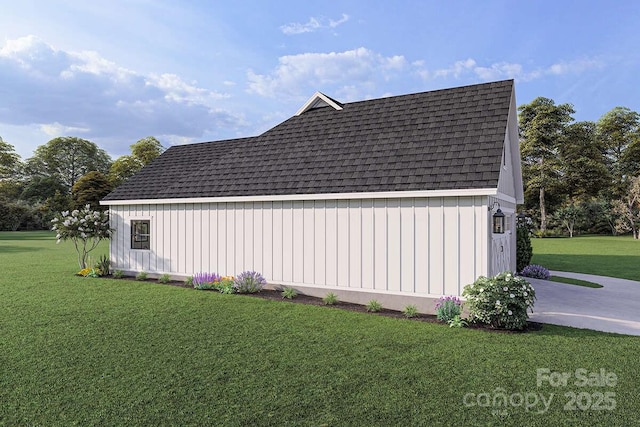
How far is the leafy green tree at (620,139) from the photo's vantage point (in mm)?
45656

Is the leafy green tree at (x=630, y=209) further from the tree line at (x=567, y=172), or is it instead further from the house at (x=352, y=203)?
the house at (x=352, y=203)

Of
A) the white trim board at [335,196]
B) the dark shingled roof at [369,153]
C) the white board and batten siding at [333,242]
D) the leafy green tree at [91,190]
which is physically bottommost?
the white board and batten siding at [333,242]

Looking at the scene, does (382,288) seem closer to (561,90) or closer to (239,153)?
(239,153)

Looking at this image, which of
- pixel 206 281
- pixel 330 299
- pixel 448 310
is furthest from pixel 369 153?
pixel 206 281

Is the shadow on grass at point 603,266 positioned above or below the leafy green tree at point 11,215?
below

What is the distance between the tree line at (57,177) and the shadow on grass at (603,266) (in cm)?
4418

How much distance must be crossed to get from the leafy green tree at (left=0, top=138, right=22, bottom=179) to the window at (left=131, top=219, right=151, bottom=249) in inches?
2552

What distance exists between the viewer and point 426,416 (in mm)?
3914

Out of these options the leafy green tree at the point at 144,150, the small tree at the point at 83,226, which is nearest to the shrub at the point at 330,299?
the small tree at the point at 83,226

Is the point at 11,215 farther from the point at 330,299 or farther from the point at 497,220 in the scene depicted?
the point at 497,220

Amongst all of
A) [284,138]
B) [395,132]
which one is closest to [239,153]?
[284,138]

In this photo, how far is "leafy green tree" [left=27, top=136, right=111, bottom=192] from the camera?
67.5 metres

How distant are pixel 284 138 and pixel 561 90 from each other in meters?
38.9

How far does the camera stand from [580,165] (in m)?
40.5
